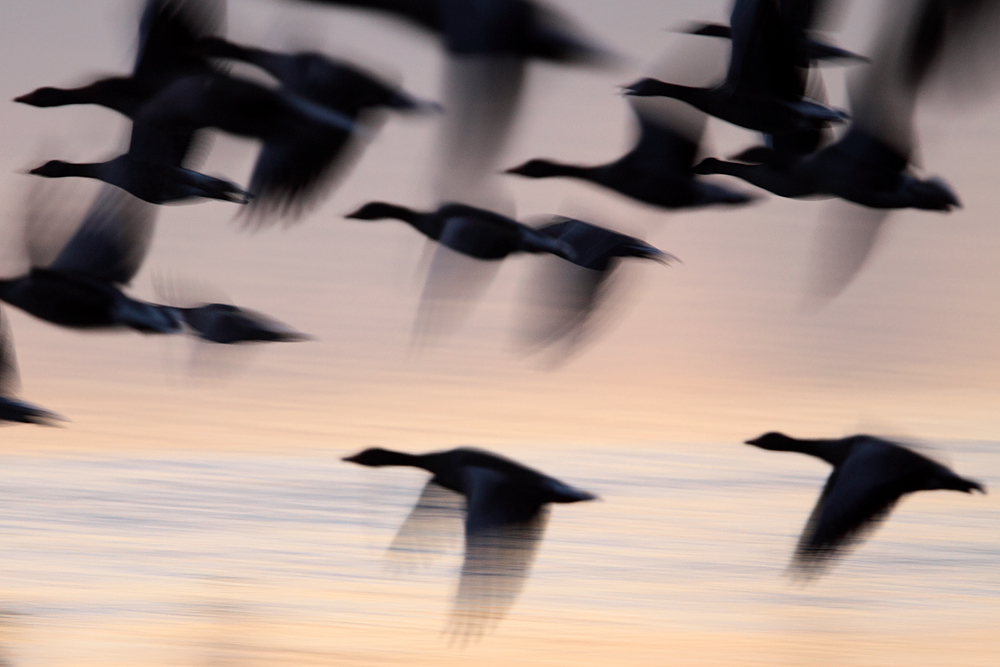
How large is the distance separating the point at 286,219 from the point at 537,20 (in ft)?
4.77

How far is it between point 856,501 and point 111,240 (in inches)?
137

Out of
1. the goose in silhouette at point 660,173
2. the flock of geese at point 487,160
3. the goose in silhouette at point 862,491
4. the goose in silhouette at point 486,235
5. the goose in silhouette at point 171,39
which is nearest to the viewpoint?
the flock of geese at point 487,160

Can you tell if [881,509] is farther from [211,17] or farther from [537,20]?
[211,17]

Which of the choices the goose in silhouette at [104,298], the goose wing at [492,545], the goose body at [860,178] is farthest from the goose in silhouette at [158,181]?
the goose body at [860,178]

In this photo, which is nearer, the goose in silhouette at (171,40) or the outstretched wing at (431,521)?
the outstretched wing at (431,521)

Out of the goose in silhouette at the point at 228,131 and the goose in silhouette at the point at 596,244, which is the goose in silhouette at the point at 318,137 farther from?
the goose in silhouette at the point at 596,244

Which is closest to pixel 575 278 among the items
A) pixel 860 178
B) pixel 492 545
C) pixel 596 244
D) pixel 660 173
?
pixel 596 244

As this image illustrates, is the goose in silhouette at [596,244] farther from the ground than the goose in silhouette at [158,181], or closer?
farther from the ground

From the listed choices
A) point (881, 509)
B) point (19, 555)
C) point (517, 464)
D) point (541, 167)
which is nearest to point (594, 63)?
point (517, 464)

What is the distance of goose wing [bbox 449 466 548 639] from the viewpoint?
541cm

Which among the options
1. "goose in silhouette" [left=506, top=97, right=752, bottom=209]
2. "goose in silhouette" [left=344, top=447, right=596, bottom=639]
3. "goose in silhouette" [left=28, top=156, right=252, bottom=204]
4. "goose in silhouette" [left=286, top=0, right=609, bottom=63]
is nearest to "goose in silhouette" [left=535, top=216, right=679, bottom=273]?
"goose in silhouette" [left=506, top=97, right=752, bottom=209]

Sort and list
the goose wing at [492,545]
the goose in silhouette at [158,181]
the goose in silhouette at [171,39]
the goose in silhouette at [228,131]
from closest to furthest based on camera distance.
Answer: the goose wing at [492,545], the goose in silhouette at [228,131], the goose in silhouette at [171,39], the goose in silhouette at [158,181]

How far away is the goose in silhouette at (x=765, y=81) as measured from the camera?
562 centimetres

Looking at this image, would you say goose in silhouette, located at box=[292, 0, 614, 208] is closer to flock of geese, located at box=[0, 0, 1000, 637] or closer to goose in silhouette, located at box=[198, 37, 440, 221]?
flock of geese, located at box=[0, 0, 1000, 637]
